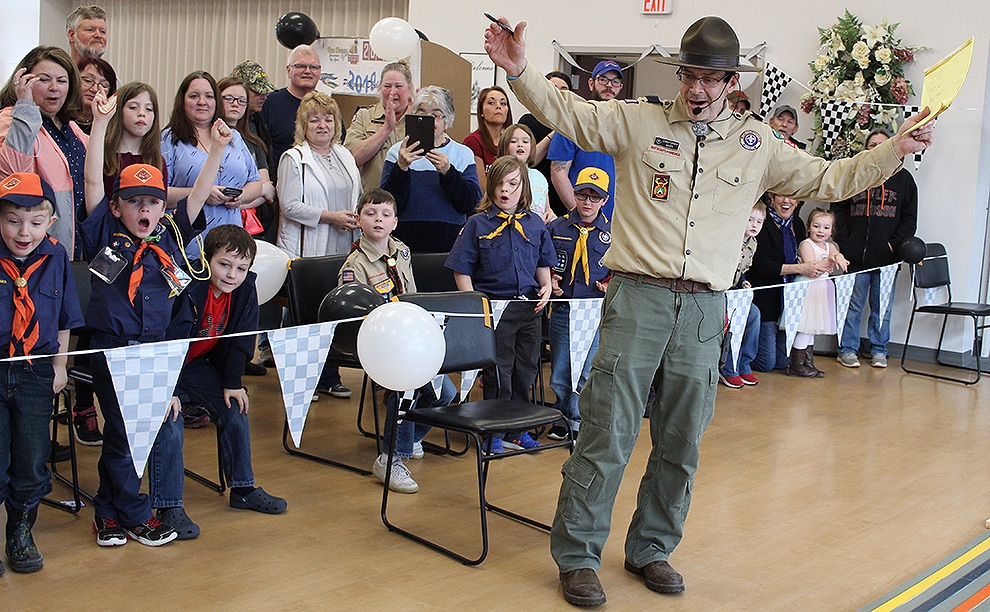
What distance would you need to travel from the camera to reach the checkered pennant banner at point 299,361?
388 cm

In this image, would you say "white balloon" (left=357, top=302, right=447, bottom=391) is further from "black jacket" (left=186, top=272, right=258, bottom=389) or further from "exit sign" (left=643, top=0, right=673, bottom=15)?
"exit sign" (left=643, top=0, right=673, bottom=15)

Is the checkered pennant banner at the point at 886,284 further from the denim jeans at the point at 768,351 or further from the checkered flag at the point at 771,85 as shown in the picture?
the checkered flag at the point at 771,85

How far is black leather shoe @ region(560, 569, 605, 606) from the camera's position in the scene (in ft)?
10.9

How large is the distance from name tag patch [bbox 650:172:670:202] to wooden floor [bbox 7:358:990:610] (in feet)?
4.40

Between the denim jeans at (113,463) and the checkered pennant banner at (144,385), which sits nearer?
the checkered pennant banner at (144,385)

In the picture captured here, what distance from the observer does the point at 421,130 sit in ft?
17.9

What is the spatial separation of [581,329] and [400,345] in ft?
5.06

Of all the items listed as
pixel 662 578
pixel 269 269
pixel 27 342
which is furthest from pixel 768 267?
pixel 27 342

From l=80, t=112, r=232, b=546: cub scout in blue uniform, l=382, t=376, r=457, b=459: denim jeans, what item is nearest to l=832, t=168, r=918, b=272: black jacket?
l=382, t=376, r=457, b=459: denim jeans

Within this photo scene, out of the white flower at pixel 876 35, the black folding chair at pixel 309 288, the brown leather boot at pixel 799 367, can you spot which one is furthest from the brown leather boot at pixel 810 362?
the black folding chair at pixel 309 288

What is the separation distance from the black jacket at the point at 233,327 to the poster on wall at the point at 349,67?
5.78 metres

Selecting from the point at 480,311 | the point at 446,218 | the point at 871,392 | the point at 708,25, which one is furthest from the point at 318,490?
the point at 871,392

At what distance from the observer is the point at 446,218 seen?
5.80m

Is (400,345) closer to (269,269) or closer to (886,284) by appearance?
(269,269)
